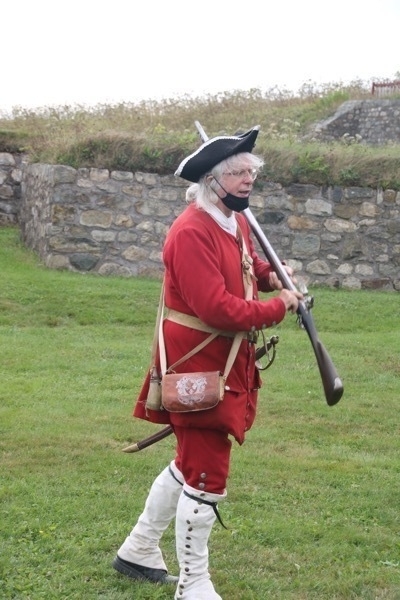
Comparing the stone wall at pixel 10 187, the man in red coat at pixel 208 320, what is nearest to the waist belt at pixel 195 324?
the man in red coat at pixel 208 320

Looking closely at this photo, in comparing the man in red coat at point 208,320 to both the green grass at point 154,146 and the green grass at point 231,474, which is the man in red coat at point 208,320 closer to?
the green grass at point 231,474

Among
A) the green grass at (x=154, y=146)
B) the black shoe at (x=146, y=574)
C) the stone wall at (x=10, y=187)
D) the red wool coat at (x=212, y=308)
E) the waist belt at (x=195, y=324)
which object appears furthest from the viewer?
the stone wall at (x=10, y=187)

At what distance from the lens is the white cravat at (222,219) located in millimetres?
3811

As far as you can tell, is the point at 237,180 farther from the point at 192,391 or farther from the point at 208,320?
the point at 192,391

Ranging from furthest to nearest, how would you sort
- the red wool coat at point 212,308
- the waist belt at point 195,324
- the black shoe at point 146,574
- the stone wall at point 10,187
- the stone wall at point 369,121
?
the stone wall at point 369,121 < the stone wall at point 10,187 < the black shoe at point 146,574 < the waist belt at point 195,324 < the red wool coat at point 212,308

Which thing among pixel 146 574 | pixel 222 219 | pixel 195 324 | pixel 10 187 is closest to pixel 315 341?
pixel 195 324

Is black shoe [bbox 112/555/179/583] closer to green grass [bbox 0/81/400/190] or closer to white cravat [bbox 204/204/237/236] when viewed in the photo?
white cravat [bbox 204/204/237/236]

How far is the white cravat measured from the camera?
12.5 feet

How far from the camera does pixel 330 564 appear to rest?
14.3 feet

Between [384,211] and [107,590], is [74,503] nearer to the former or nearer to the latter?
[107,590]

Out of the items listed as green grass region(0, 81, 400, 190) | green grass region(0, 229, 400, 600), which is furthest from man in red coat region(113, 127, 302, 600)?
green grass region(0, 81, 400, 190)

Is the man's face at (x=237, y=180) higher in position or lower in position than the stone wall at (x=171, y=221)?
higher

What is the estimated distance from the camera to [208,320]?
3607 millimetres

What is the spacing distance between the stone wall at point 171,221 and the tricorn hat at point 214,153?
341 inches
